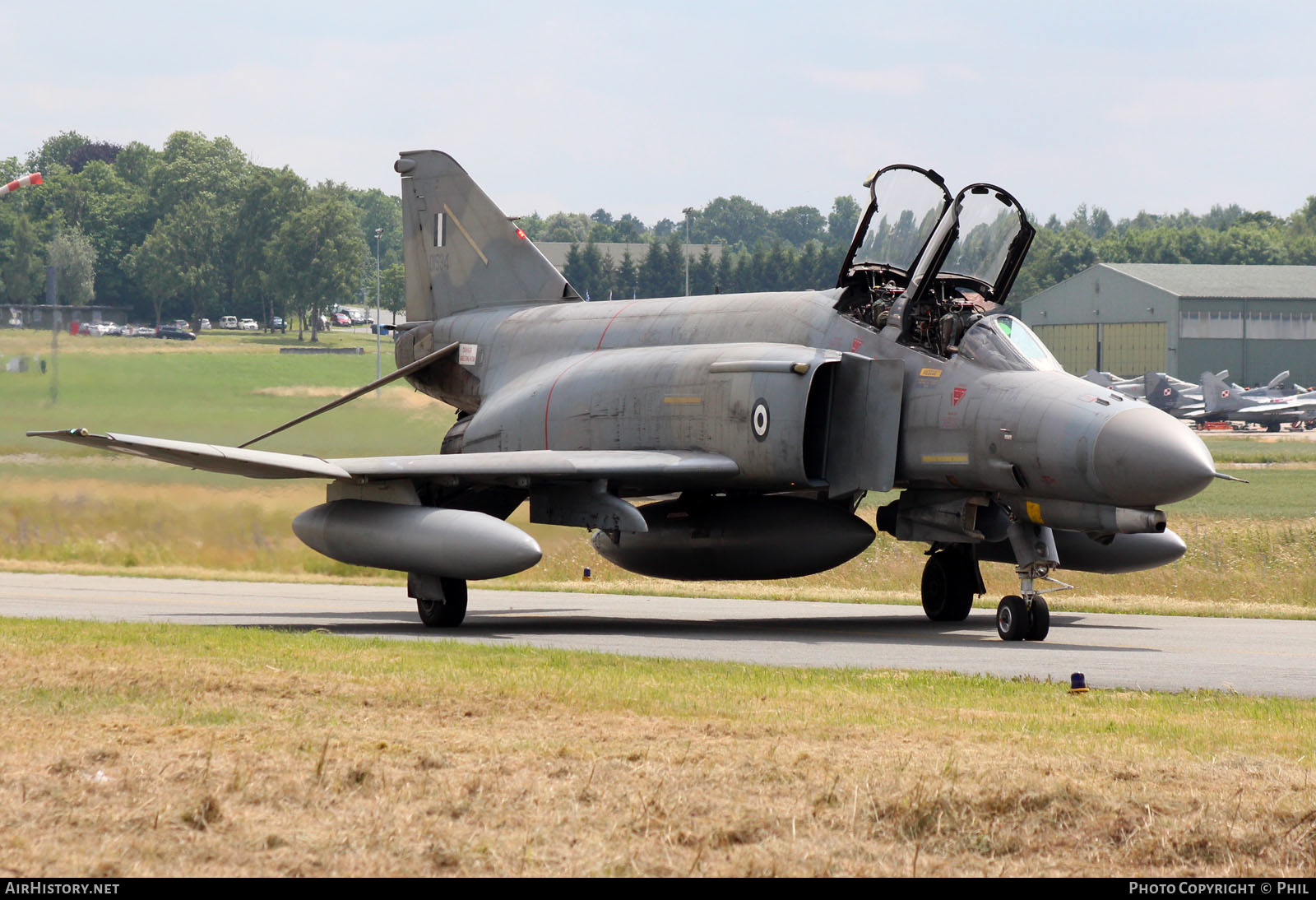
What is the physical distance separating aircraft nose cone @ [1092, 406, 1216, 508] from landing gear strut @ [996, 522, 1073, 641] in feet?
4.85

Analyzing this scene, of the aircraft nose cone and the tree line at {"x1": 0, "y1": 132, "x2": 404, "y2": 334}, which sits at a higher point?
the tree line at {"x1": 0, "y1": 132, "x2": 404, "y2": 334}

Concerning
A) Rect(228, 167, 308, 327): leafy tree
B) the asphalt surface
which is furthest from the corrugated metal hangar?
the asphalt surface

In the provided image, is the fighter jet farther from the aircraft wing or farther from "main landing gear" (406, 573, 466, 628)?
"main landing gear" (406, 573, 466, 628)

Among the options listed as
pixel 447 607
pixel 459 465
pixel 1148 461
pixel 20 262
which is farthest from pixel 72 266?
pixel 1148 461

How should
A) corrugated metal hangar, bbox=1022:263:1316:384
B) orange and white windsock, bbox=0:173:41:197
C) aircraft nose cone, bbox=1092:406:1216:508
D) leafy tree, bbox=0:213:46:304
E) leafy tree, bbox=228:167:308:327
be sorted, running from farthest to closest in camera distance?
1. corrugated metal hangar, bbox=1022:263:1316:384
2. leafy tree, bbox=228:167:308:327
3. leafy tree, bbox=0:213:46:304
4. orange and white windsock, bbox=0:173:41:197
5. aircraft nose cone, bbox=1092:406:1216:508

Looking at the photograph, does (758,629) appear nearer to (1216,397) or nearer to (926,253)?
(926,253)

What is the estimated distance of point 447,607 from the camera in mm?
16656

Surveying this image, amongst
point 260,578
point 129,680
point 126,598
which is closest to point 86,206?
point 260,578

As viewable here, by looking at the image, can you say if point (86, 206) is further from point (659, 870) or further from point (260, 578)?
point (659, 870)

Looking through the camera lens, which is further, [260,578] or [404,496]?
[260,578]

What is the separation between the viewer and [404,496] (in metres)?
16.7

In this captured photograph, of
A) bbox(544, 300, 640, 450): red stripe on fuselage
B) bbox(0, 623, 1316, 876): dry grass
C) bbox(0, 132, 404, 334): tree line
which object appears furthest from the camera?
bbox(0, 132, 404, 334): tree line

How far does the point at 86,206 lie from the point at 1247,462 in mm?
48151

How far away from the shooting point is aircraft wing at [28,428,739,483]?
15914 mm
